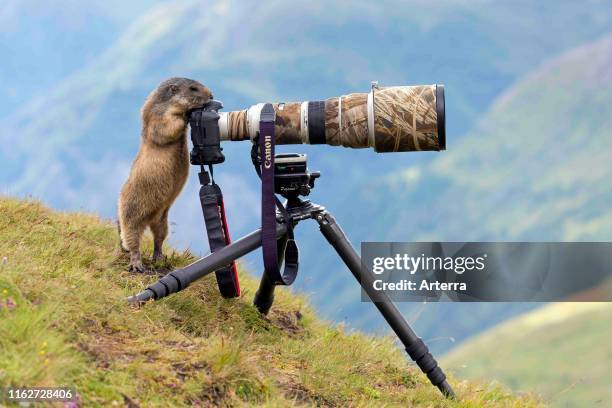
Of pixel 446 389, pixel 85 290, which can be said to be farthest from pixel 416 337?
pixel 85 290

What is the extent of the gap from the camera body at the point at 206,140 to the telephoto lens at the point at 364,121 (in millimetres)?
65

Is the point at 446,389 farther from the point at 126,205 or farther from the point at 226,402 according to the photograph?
the point at 126,205

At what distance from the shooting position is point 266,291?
6.19m

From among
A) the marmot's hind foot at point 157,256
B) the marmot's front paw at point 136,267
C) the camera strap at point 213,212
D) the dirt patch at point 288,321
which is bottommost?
the dirt patch at point 288,321

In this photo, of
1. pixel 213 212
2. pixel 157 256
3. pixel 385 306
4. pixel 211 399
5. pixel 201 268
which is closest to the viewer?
pixel 211 399

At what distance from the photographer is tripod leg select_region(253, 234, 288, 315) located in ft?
19.2

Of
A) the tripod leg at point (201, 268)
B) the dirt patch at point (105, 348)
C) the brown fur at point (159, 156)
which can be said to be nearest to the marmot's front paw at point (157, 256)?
the brown fur at point (159, 156)

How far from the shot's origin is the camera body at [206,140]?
564 centimetres

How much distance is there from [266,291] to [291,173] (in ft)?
3.48

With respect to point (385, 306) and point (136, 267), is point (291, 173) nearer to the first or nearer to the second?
point (385, 306)

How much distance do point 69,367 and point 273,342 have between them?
211cm

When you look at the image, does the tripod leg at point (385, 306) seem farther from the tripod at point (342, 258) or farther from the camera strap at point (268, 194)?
the camera strap at point (268, 194)

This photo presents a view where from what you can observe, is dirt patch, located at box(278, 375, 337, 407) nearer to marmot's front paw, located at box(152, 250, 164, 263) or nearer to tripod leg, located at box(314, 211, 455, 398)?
tripod leg, located at box(314, 211, 455, 398)

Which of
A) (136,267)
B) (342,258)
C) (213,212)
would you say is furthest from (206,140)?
(136,267)
